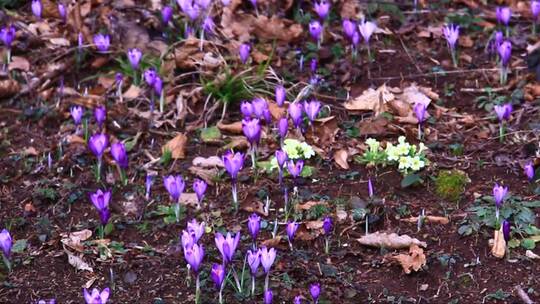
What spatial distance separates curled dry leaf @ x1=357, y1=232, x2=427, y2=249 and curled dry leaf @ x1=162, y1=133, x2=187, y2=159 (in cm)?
126


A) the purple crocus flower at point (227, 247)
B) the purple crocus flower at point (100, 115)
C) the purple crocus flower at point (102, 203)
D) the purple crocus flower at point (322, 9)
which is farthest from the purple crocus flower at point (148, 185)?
the purple crocus flower at point (322, 9)

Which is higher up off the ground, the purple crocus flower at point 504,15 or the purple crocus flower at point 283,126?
the purple crocus flower at point 504,15

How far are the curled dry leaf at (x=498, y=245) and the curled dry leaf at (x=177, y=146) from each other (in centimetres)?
176

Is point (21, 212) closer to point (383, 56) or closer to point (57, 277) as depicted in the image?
point (57, 277)

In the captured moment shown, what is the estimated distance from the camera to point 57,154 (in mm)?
4809

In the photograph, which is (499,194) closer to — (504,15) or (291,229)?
(291,229)

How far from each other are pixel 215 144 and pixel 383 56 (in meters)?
1.37

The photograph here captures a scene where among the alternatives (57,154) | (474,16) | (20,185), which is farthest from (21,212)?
(474,16)

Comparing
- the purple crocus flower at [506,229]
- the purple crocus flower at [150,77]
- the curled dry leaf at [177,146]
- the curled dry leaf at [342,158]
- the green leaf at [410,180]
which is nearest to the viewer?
the purple crocus flower at [506,229]

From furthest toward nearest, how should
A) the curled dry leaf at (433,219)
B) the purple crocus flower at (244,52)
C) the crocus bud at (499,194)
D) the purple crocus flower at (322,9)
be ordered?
the purple crocus flower at (322,9), the purple crocus flower at (244,52), the curled dry leaf at (433,219), the crocus bud at (499,194)

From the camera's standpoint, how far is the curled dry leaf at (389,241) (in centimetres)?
389

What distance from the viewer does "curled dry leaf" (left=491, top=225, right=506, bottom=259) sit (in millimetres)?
3791

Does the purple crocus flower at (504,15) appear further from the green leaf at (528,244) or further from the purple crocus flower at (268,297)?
the purple crocus flower at (268,297)

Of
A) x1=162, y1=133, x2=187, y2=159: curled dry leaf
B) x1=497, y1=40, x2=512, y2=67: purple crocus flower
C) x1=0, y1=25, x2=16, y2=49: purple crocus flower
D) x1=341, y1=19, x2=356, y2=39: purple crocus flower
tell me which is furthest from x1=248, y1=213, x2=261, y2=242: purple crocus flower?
x1=0, y1=25, x2=16, y2=49: purple crocus flower
